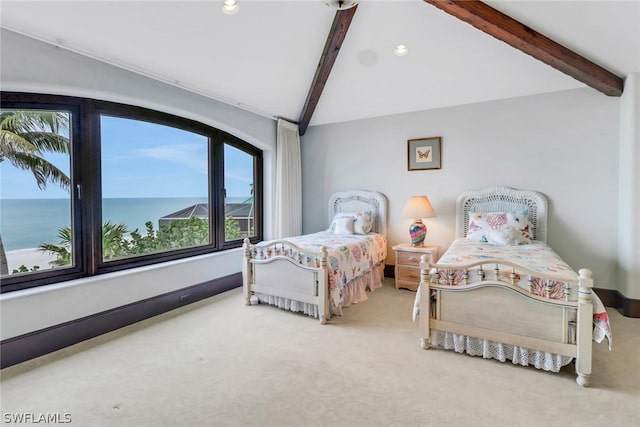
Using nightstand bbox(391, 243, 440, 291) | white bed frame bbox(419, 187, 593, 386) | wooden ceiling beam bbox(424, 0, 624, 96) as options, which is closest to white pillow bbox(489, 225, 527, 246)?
nightstand bbox(391, 243, 440, 291)

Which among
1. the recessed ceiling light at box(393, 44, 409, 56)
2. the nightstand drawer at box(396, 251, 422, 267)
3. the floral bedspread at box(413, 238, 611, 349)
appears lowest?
the nightstand drawer at box(396, 251, 422, 267)

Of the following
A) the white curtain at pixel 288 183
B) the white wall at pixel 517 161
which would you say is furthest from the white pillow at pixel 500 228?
the white curtain at pixel 288 183

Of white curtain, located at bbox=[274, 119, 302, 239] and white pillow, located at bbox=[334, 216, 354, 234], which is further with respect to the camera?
white curtain, located at bbox=[274, 119, 302, 239]

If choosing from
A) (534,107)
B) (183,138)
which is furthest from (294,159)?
(534,107)

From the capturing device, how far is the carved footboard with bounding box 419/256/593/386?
200 cm

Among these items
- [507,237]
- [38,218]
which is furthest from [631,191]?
[38,218]

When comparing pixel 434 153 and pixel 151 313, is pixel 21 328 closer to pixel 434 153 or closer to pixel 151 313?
pixel 151 313

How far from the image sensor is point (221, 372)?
2150mm

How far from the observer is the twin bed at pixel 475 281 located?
2.08m

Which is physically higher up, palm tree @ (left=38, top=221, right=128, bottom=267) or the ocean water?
the ocean water

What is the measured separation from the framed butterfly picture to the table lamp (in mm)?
544

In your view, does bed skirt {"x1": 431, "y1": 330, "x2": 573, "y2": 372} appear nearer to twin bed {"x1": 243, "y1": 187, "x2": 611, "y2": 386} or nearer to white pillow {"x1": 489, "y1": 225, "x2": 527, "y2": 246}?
twin bed {"x1": 243, "y1": 187, "x2": 611, "y2": 386}

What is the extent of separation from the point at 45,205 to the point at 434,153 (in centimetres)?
438

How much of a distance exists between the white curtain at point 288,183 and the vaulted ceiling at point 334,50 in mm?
391
